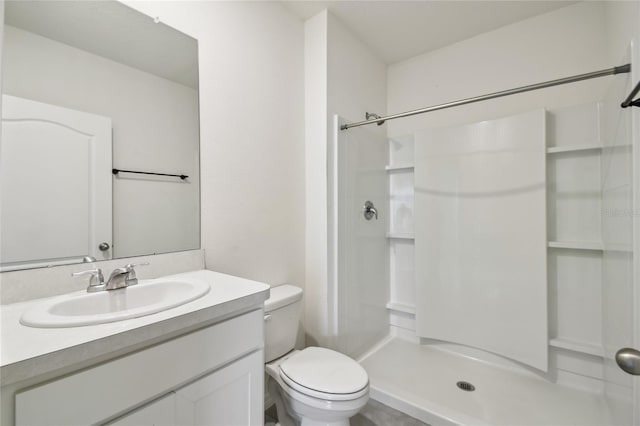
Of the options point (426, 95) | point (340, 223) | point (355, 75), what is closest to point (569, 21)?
point (426, 95)

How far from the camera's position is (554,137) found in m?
1.90

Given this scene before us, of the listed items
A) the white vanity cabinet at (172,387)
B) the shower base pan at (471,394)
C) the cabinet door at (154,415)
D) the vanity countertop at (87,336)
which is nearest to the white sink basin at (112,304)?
the vanity countertop at (87,336)

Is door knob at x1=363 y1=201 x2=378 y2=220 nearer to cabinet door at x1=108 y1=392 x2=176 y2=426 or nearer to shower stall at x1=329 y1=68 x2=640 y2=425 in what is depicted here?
shower stall at x1=329 y1=68 x2=640 y2=425

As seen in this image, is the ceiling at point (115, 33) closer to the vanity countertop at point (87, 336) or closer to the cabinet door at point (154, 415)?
the vanity countertop at point (87, 336)

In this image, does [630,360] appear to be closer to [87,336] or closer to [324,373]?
[324,373]

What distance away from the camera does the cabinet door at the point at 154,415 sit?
0.78 m

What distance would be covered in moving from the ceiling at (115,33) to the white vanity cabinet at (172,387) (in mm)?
Result: 1158

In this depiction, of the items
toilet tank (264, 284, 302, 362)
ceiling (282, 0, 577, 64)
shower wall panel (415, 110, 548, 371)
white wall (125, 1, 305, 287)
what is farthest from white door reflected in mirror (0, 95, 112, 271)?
shower wall panel (415, 110, 548, 371)

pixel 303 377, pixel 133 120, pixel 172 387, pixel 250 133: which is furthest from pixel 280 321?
pixel 133 120

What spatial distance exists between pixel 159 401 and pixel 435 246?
2.00 metres

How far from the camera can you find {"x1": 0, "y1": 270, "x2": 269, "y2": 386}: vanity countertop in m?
0.64

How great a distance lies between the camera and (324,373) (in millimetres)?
1372

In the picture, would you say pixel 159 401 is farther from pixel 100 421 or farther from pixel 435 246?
pixel 435 246

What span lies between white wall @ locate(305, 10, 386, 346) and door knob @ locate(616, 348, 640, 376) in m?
1.40
